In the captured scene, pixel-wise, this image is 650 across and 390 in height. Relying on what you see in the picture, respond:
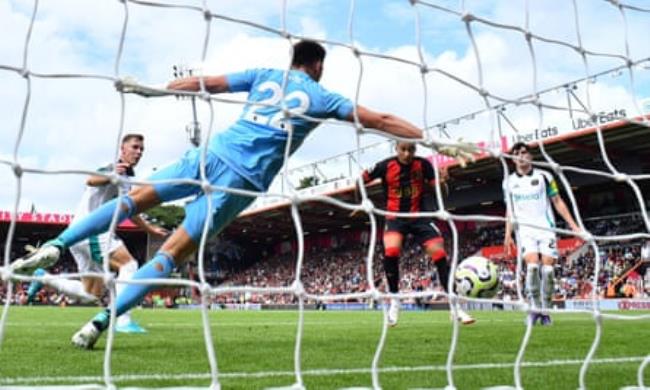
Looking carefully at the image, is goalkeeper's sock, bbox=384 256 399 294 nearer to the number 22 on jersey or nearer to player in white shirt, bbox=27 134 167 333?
player in white shirt, bbox=27 134 167 333

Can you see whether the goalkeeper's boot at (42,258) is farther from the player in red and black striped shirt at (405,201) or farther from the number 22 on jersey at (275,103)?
the player in red and black striped shirt at (405,201)

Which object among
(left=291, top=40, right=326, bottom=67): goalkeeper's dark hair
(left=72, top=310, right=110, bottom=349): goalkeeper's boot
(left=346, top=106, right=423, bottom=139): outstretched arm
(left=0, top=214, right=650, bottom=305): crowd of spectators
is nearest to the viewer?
(left=346, top=106, right=423, bottom=139): outstretched arm

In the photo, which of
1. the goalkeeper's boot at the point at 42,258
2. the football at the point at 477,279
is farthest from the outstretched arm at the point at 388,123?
the football at the point at 477,279

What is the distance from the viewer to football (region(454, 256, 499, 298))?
6.69 m

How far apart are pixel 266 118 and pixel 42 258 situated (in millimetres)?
1427

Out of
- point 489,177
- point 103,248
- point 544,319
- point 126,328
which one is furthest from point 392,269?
point 489,177

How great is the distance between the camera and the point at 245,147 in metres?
3.94

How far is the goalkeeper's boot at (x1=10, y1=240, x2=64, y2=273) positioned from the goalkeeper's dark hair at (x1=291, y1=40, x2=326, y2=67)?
5.38 ft

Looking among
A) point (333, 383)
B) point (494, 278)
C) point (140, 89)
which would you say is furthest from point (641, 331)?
point (140, 89)

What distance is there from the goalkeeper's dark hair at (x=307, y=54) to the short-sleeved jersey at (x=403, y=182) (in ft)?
10.5

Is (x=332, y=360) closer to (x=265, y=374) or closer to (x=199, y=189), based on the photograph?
(x=265, y=374)

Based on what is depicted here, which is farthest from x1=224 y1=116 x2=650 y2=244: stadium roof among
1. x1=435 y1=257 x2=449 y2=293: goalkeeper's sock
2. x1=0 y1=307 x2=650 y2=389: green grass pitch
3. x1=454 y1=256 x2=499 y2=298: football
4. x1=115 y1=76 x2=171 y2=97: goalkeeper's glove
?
x1=115 y1=76 x2=171 y2=97: goalkeeper's glove

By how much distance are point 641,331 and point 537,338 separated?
5.09 feet

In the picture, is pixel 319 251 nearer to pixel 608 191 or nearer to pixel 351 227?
pixel 351 227
